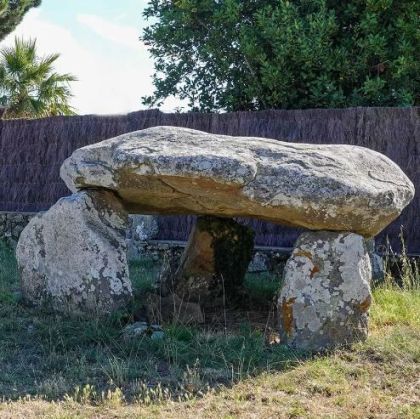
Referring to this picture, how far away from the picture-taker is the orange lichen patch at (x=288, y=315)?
597 cm

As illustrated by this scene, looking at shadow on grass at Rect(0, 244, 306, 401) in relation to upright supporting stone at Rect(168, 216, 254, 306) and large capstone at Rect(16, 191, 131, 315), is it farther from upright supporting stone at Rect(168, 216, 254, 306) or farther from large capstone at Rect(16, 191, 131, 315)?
upright supporting stone at Rect(168, 216, 254, 306)

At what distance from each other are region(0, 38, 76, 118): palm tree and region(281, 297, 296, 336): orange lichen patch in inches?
454

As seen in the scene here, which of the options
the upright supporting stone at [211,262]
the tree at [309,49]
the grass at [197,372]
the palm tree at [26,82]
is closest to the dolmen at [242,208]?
the grass at [197,372]

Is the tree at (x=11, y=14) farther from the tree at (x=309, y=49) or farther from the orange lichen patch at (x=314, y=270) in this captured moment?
the orange lichen patch at (x=314, y=270)

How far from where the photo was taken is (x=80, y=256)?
668 centimetres

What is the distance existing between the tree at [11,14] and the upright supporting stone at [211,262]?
11.7 meters

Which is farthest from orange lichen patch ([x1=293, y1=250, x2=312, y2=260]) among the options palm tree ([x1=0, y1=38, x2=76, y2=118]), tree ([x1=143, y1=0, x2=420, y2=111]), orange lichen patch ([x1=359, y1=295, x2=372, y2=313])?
palm tree ([x1=0, y1=38, x2=76, y2=118])

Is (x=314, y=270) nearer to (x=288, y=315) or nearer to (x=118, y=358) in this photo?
(x=288, y=315)

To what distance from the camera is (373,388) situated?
16.6 feet

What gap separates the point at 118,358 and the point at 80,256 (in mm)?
1252

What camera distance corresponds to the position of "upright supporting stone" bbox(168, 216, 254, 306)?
765 cm

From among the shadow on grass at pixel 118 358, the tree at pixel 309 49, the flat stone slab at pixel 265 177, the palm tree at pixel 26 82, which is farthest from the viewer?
the palm tree at pixel 26 82

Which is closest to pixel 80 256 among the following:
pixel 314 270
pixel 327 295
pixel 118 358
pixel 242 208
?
pixel 118 358

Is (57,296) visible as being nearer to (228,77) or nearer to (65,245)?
(65,245)
